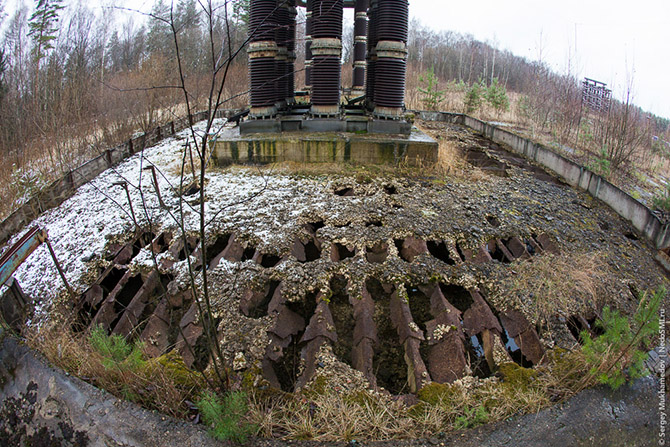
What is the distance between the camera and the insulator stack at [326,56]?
6.96m

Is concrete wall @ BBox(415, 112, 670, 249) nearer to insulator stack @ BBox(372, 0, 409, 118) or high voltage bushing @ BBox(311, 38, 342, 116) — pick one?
insulator stack @ BBox(372, 0, 409, 118)

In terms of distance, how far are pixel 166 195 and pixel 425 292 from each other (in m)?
4.24

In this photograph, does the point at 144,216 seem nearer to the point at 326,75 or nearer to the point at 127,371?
the point at 127,371

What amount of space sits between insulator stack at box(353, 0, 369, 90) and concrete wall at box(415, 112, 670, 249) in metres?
5.90

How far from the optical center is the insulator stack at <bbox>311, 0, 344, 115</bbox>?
22.8 feet

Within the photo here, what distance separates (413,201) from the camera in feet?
18.4

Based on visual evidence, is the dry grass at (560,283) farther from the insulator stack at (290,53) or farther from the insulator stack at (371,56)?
A: the insulator stack at (290,53)

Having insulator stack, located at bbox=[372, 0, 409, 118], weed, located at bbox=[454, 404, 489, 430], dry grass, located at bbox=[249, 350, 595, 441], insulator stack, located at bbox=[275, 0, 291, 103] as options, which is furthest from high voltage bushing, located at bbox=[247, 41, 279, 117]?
weed, located at bbox=[454, 404, 489, 430]

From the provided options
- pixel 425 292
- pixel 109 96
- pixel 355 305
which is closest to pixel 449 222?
pixel 425 292

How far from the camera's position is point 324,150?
700cm

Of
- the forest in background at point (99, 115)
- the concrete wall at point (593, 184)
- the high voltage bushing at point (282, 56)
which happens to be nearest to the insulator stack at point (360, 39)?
the forest in background at point (99, 115)

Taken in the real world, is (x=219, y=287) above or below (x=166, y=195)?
below

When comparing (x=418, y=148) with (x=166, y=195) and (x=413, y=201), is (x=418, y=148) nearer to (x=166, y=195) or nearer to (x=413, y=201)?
(x=413, y=201)

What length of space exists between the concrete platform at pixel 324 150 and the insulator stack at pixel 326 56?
879 millimetres
